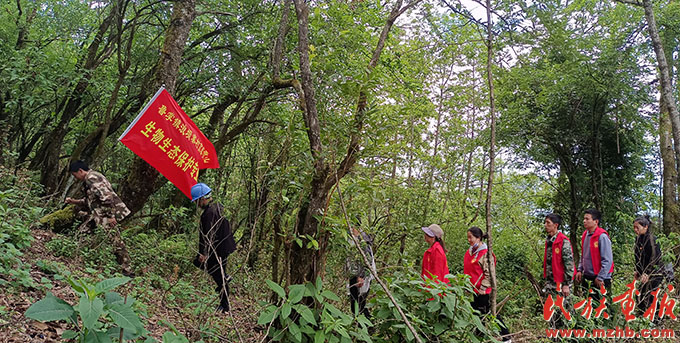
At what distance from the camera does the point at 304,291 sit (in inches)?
117

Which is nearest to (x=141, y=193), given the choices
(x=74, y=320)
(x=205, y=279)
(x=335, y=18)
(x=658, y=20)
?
(x=205, y=279)

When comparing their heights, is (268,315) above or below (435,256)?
below

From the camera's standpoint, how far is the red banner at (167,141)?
418 cm

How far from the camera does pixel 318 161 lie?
3.22 m

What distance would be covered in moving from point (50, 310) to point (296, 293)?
4.83 ft

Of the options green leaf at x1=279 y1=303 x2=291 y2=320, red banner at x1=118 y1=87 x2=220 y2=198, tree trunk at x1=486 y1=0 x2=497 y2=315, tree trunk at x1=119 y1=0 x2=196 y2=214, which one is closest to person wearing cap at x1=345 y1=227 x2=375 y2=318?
green leaf at x1=279 y1=303 x2=291 y2=320

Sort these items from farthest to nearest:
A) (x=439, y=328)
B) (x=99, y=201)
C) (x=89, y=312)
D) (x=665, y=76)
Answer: (x=665, y=76), (x=99, y=201), (x=439, y=328), (x=89, y=312)

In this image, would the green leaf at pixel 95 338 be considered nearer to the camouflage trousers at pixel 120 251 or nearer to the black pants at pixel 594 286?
the camouflage trousers at pixel 120 251

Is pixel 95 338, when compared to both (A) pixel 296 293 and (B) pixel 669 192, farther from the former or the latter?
(B) pixel 669 192

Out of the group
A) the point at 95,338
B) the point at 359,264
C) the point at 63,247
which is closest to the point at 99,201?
the point at 63,247

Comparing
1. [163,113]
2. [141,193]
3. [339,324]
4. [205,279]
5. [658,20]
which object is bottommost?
[205,279]

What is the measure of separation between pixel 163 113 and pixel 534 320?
20.4ft

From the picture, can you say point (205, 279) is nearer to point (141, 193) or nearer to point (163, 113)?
point (141, 193)

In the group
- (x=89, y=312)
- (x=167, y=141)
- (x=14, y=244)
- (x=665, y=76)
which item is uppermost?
(x=665, y=76)
